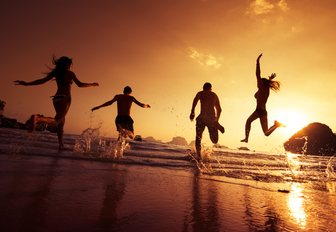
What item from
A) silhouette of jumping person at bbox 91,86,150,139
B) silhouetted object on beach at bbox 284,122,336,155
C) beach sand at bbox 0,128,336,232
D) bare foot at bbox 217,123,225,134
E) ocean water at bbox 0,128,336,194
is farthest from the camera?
silhouetted object on beach at bbox 284,122,336,155

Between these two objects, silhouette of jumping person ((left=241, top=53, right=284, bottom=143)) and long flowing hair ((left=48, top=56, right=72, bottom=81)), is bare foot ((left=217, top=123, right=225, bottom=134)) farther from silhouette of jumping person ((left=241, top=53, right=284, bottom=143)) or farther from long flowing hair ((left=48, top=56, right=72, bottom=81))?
long flowing hair ((left=48, top=56, right=72, bottom=81))

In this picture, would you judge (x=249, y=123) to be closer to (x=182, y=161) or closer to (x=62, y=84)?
(x=182, y=161)

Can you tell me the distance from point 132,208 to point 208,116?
790 centimetres

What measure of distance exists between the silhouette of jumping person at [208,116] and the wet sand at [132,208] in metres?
6.39

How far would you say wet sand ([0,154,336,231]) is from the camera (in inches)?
70.2

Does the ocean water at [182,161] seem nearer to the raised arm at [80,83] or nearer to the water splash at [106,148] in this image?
the water splash at [106,148]

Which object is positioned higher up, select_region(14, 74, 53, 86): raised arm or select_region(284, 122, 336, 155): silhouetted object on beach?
select_region(284, 122, 336, 155): silhouetted object on beach

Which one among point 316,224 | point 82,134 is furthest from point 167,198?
point 82,134

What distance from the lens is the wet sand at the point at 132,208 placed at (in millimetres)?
1782

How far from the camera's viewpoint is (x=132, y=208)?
2.27 metres

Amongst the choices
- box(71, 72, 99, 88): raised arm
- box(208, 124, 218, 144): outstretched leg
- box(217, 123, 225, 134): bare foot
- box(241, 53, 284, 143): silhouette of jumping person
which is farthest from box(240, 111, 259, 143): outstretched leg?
box(71, 72, 99, 88): raised arm

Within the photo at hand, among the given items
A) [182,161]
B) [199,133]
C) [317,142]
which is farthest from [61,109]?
[317,142]

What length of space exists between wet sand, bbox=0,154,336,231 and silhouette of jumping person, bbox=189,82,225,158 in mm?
6394

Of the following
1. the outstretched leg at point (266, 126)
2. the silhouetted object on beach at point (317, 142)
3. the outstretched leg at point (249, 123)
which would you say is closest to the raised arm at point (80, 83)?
the outstretched leg at point (249, 123)
